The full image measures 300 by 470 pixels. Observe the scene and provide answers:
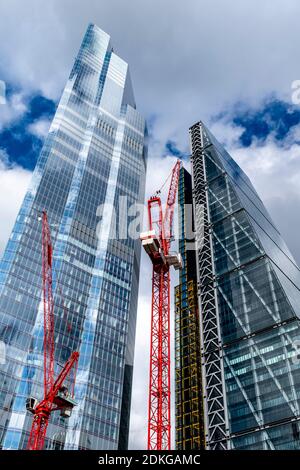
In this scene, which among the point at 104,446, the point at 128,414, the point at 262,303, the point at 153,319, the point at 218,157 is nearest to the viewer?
the point at 153,319

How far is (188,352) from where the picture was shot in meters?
154

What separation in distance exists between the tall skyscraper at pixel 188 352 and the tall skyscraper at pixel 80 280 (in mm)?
15327

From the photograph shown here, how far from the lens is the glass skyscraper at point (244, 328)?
114m

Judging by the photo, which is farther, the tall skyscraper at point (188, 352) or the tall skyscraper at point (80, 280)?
the tall skyscraper at point (188, 352)

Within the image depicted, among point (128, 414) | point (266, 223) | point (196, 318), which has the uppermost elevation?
point (266, 223)

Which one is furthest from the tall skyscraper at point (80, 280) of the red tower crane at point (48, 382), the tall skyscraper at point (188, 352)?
the tall skyscraper at point (188, 352)

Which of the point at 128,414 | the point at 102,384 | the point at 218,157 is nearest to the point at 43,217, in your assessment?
the point at 102,384

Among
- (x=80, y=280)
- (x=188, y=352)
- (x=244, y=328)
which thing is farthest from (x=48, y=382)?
(x=244, y=328)

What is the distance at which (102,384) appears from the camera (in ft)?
437

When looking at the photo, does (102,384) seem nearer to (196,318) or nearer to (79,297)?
(79,297)

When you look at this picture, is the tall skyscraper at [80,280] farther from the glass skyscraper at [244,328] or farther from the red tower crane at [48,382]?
the glass skyscraper at [244,328]

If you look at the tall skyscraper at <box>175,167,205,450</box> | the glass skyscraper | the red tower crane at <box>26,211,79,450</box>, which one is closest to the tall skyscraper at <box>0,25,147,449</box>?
the red tower crane at <box>26,211,79,450</box>
